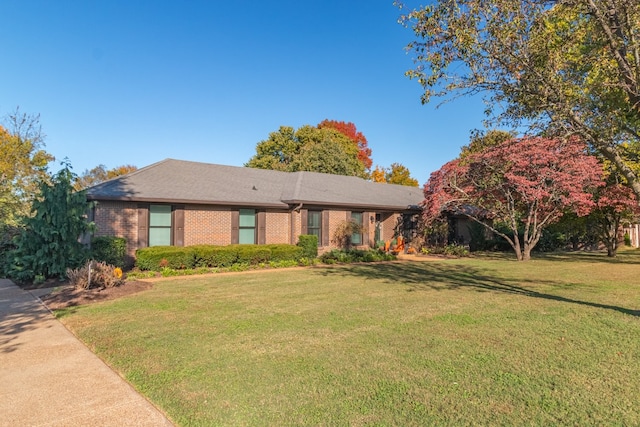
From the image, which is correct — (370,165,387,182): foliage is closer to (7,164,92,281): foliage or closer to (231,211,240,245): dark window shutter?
(231,211,240,245): dark window shutter

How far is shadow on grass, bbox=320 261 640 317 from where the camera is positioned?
30.3 ft

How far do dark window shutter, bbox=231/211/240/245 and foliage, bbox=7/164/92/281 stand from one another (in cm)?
598

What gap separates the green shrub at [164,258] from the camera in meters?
13.1

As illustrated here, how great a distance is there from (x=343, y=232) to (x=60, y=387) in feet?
51.5

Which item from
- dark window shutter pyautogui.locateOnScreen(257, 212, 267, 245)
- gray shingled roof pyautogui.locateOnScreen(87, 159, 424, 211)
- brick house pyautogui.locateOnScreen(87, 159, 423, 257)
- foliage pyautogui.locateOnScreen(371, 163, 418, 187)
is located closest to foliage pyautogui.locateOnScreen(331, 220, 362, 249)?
brick house pyautogui.locateOnScreen(87, 159, 423, 257)

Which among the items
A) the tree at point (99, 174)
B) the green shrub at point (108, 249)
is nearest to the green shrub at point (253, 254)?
the green shrub at point (108, 249)

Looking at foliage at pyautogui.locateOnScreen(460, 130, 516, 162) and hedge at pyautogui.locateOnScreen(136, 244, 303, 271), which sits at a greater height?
foliage at pyautogui.locateOnScreen(460, 130, 516, 162)

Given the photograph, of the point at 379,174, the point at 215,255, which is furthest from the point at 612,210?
the point at 379,174

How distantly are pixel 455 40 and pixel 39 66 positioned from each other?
53.5ft

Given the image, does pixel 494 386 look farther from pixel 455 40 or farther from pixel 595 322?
pixel 455 40

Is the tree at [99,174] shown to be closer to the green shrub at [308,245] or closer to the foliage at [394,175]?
the foliage at [394,175]

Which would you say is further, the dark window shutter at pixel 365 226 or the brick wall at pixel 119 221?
the dark window shutter at pixel 365 226

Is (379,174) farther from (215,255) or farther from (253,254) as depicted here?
(215,255)

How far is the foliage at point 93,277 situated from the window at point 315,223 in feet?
31.8
